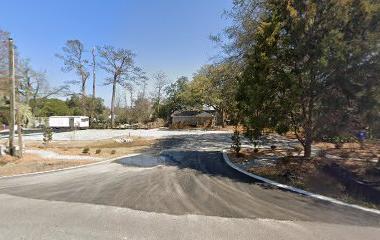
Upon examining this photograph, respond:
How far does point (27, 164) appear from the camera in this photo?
49.3ft

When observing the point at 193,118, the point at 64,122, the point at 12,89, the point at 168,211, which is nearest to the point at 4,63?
the point at 12,89

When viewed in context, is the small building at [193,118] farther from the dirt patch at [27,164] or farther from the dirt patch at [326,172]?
the dirt patch at [27,164]

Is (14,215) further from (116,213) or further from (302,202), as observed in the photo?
(302,202)

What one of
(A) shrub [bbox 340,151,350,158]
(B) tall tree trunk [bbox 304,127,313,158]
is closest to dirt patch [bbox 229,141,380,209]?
(A) shrub [bbox 340,151,350,158]

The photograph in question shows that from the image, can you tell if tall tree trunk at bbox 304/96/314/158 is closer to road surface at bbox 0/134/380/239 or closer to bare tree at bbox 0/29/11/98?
road surface at bbox 0/134/380/239

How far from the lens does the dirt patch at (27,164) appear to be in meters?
13.5

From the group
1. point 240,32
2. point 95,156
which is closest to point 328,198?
point 95,156

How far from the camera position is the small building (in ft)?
179

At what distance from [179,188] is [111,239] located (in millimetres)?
4094

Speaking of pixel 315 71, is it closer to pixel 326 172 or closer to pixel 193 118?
pixel 326 172

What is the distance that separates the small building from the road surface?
4291cm

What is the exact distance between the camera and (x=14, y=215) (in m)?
7.05

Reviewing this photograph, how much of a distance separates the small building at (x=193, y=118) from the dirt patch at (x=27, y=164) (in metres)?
37.7

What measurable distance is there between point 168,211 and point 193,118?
161ft
